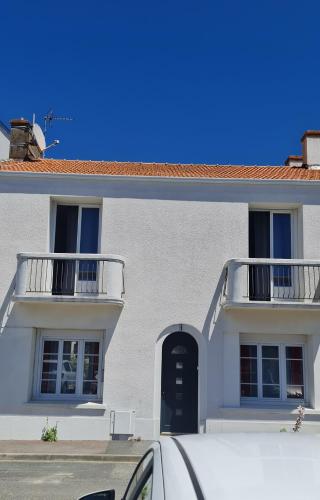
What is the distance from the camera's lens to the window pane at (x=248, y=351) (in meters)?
14.4

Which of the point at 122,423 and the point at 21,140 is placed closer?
the point at 122,423

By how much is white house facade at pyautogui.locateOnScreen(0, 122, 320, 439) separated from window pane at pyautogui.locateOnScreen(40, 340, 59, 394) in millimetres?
29

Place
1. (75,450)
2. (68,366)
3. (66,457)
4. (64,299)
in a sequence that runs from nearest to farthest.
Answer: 1. (66,457)
2. (75,450)
3. (64,299)
4. (68,366)

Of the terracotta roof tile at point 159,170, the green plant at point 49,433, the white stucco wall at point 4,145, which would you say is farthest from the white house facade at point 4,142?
the green plant at point 49,433

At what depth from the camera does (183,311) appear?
14.4 m

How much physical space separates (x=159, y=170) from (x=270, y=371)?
7.00 metres

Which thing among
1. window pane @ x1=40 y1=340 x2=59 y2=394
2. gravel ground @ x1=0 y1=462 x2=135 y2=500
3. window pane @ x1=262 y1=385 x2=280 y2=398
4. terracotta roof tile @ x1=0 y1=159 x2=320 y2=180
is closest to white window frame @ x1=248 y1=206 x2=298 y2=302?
terracotta roof tile @ x1=0 y1=159 x2=320 y2=180

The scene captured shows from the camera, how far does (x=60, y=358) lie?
1451 centimetres

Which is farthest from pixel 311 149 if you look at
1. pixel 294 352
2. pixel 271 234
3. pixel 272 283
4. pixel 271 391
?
pixel 271 391

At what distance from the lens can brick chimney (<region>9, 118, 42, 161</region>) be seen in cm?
1817

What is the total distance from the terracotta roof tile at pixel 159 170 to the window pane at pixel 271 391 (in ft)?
18.4

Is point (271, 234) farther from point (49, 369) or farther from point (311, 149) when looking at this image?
point (49, 369)

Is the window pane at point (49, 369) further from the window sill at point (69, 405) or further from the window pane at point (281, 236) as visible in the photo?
the window pane at point (281, 236)

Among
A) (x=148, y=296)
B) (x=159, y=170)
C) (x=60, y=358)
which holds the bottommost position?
(x=60, y=358)
